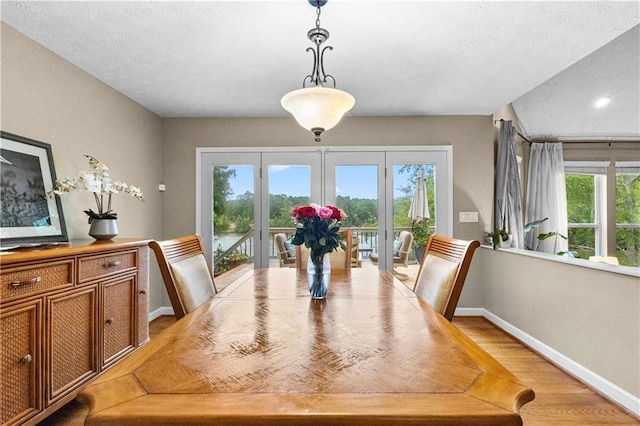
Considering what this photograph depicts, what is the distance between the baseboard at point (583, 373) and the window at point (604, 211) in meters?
2.94

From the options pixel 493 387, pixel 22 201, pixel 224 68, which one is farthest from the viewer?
pixel 224 68

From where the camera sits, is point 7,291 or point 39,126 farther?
point 39,126

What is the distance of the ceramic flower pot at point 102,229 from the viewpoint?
2506mm

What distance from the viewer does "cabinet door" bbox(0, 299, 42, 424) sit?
63.1 inches

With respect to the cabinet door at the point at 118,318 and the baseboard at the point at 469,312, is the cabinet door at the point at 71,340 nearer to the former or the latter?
the cabinet door at the point at 118,318

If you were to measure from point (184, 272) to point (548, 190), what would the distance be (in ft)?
16.8

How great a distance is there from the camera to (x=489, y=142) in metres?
4.09

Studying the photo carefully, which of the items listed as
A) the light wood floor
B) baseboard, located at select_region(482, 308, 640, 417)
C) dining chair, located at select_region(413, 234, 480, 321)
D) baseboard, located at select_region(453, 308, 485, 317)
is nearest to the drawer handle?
the light wood floor

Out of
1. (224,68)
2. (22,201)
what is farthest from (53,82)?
(224,68)

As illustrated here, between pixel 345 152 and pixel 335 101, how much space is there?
2.44m

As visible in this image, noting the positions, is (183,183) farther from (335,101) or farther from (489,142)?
(489,142)

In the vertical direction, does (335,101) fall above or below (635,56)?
below

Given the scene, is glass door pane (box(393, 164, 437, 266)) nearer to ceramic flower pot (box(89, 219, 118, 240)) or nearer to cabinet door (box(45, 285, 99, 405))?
ceramic flower pot (box(89, 219, 118, 240))

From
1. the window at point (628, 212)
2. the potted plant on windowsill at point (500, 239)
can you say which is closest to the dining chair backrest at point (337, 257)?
the potted plant on windowsill at point (500, 239)
